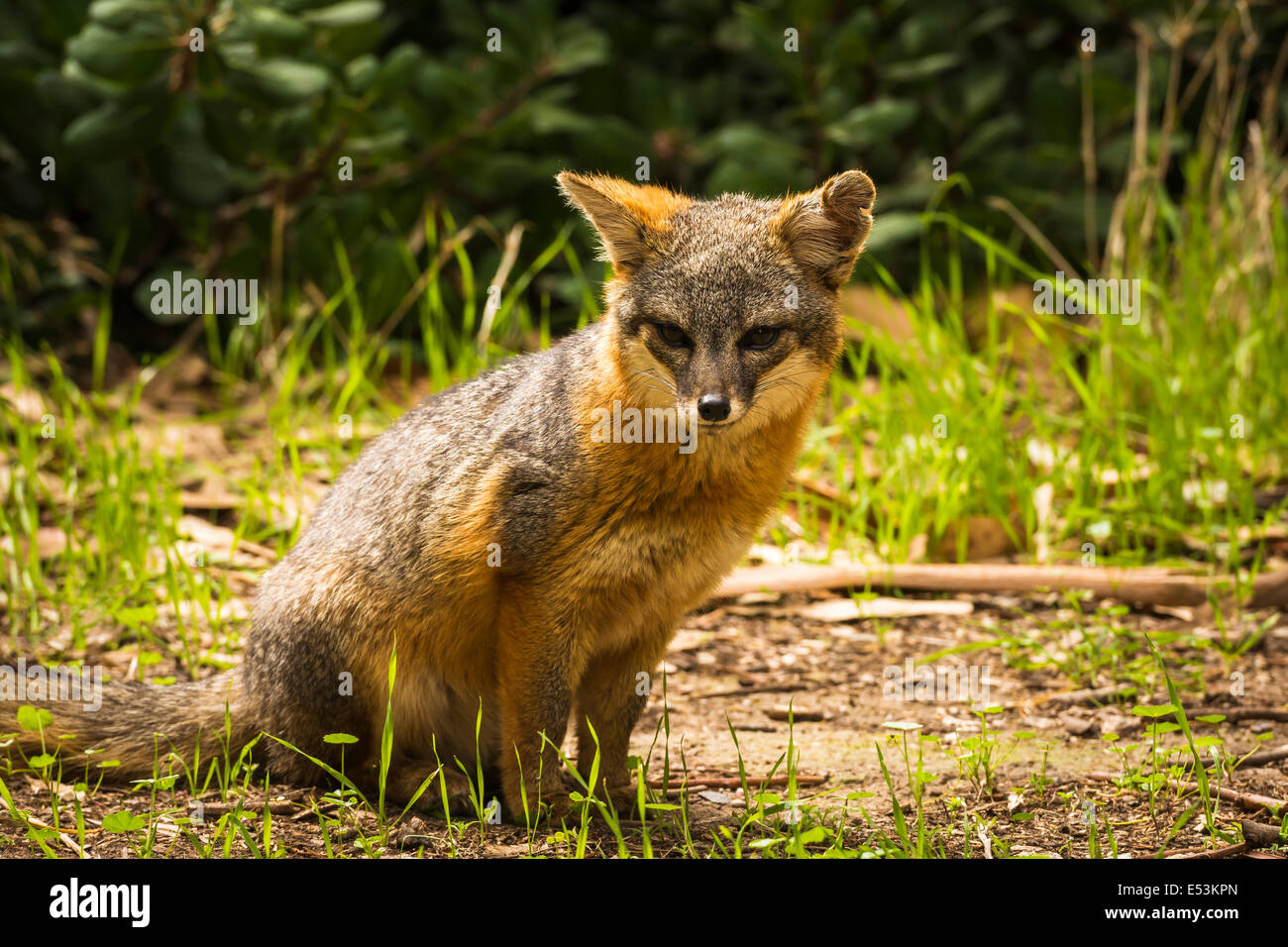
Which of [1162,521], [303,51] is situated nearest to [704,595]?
[1162,521]

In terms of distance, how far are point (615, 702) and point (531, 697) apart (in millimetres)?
469

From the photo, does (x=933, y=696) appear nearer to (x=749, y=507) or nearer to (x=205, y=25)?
(x=749, y=507)

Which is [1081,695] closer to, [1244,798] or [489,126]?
[1244,798]

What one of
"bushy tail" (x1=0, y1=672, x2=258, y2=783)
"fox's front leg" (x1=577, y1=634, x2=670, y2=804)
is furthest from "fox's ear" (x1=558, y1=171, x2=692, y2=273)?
"bushy tail" (x1=0, y1=672, x2=258, y2=783)

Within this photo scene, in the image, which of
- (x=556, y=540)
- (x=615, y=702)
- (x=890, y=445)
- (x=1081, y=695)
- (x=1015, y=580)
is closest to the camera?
(x=556, y=540)

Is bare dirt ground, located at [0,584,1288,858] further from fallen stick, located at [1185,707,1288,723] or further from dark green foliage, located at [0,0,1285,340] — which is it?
dark green foliage, located at [0,0,1285,340]

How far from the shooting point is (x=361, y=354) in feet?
23.5

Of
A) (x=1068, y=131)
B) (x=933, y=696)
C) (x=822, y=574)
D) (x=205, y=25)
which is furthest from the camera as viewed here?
(x=1068, y=131)

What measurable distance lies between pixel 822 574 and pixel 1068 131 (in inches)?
148

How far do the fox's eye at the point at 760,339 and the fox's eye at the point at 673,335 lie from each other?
0.17m

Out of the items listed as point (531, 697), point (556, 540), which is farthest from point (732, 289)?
point (531, 697)

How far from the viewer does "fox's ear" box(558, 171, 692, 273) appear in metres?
3.91

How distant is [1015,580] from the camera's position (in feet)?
17.9

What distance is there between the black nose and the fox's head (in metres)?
0.12
